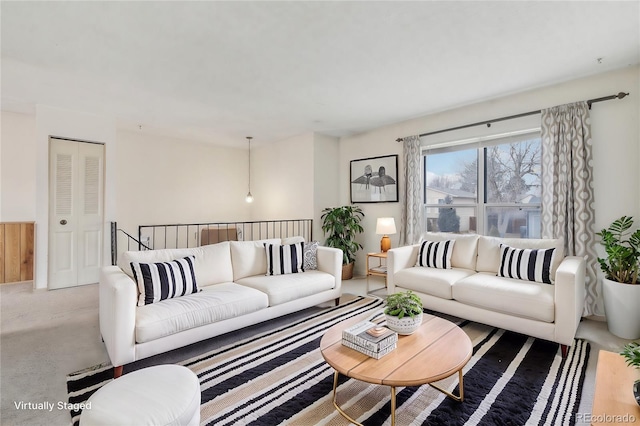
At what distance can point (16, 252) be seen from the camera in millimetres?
4637

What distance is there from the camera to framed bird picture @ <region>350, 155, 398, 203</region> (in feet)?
16.2

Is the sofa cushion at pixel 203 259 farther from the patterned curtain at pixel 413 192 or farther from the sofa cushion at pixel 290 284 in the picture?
the patterned curtain at pixel 413 192

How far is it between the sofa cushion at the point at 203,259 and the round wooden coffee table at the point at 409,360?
1537 millimetres

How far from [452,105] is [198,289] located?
12.6 ft

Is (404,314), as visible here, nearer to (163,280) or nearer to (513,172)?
(163,280)

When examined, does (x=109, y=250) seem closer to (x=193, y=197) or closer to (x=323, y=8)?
(x=193, y=197)

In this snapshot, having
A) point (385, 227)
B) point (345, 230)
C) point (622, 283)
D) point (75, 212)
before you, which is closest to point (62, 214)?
point (75, 212)

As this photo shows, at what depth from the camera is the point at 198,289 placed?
2768 mm

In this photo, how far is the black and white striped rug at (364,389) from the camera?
5.57 ft

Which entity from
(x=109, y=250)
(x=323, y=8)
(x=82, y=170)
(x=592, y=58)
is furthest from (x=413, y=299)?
(x=82, y=170)

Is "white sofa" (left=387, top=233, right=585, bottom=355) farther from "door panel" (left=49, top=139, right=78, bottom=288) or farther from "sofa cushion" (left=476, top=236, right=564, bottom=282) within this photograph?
"door panel" (left=49, top=139, right=78, bottom=288)

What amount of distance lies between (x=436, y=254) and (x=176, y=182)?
5011mm

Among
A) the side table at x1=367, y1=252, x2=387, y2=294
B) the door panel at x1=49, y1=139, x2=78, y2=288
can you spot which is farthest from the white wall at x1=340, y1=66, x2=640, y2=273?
the door panel at x1=49, y1=139, x2=78, y2=288

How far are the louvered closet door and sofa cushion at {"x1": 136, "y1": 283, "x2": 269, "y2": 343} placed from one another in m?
2.99
